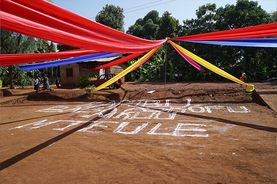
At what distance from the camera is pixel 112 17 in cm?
3762

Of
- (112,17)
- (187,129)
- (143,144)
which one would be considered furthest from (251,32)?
(112,17)

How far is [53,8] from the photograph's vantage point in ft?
12.1

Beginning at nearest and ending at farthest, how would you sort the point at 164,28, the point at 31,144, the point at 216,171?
the point at 216,171, the point at 31,144, the point at 164,28

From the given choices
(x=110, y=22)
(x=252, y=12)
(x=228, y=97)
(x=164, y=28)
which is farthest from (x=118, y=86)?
(x=110, y=22)

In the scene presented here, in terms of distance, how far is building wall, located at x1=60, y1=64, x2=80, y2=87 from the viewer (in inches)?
974

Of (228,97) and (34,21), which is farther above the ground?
(34,21)

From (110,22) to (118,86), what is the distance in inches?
819

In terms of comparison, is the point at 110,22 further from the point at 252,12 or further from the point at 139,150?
the point at 139,150

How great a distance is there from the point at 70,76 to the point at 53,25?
72.4 feet

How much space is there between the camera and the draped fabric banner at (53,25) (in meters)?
3.13

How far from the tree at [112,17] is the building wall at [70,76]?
14191 mm

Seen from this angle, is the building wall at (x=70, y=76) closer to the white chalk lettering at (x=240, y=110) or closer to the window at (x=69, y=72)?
the window at (x=69, y=72)

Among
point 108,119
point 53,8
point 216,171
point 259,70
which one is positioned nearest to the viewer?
point 53,8

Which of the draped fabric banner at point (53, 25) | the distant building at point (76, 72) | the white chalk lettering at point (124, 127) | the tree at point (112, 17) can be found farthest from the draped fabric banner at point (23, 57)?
the tree at point (112, 17)
